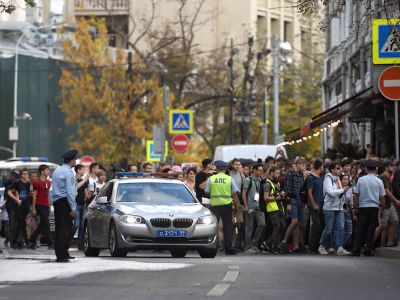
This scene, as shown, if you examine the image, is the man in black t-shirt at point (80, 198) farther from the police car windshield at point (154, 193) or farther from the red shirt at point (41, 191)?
the police car windshield at point (154, 193)

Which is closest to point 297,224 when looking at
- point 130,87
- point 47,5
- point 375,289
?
point 375,289

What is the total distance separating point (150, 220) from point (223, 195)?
346cm

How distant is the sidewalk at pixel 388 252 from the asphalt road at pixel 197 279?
112 inches

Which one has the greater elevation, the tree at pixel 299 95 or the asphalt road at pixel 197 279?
the tree at pixel 299 95

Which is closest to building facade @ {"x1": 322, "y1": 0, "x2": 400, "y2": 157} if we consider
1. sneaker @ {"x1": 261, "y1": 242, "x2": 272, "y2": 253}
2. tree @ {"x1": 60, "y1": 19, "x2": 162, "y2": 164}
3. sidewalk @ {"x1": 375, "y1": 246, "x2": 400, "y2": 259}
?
sidewalk @ {"x1": 375, "y1": 246, "x2": 400, "y2": 259}

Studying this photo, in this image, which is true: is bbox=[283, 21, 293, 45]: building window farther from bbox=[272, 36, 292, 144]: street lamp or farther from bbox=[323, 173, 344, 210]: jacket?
bbox=[323, 173, 344, 210]: jacket

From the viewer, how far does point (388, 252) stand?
26656 millimetres

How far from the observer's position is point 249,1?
9888cm

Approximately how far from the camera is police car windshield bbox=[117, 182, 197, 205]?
25.4 m

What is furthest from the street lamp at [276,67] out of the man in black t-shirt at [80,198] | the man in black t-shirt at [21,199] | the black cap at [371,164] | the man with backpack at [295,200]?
the black cap at [371,164]

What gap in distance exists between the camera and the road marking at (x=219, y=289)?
52.6 ft

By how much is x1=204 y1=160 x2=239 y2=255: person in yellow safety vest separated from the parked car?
1755 mm

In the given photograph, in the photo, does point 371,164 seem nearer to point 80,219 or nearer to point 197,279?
point 80,219

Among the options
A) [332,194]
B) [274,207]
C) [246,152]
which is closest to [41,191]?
[274,207]
